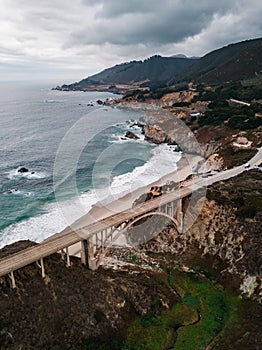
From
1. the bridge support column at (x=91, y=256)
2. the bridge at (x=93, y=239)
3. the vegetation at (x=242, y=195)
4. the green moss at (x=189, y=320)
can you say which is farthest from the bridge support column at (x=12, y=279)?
the vegetation at (x=242, y=195)

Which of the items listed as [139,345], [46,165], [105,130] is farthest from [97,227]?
[105,130]

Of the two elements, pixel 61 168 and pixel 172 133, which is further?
pixel 172 133

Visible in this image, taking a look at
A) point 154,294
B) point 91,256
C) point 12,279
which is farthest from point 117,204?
point 12,279

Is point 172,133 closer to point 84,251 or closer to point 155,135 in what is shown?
point 155,135

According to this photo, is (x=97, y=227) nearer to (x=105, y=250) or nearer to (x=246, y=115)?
(x=105, y=250)

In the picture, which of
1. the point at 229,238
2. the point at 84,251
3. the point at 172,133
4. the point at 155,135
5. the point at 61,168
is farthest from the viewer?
the point at 155,135

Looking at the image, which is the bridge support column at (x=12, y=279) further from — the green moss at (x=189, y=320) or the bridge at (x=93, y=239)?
the green moss at (x=189, y=320)

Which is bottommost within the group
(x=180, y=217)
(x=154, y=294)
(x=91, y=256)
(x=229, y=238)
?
(x=154, y=294)
